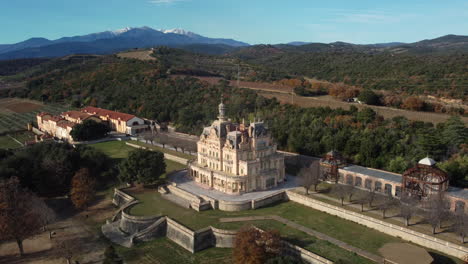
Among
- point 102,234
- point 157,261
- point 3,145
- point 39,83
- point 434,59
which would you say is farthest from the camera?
point 39,83

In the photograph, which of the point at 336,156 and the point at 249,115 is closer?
the point at 336,156

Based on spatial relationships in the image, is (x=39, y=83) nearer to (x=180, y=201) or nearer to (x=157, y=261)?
(x=180, y=201)

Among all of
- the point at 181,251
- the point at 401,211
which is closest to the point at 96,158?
the point at 181,251

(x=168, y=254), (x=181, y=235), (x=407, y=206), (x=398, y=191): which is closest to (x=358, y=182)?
(x=398, y=191)

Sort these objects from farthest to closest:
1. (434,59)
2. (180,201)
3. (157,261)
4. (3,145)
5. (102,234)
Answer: (434,59) < (3,145) < (180,201) < (102,234) < (157,261)

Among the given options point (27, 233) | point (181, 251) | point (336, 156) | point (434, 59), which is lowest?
point (181, 251)

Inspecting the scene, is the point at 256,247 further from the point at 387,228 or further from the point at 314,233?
the point at 387,228

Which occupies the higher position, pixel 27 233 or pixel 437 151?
pixel 437 151
